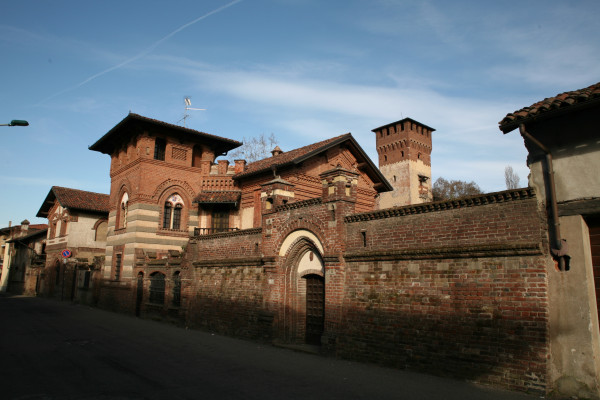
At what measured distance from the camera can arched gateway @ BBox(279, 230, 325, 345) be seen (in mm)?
12406

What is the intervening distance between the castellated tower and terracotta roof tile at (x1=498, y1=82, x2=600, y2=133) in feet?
114

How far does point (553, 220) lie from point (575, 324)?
1.83 m

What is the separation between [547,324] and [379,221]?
13.8 feet

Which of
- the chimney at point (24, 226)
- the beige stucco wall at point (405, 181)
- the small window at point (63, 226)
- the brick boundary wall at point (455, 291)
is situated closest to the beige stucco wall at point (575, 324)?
the brick boundary wall at point (455, 291)

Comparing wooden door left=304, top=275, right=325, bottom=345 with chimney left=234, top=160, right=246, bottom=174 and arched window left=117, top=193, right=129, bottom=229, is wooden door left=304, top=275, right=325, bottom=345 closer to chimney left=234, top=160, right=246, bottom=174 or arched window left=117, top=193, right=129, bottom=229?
chimney left=234, top=160, right=246, bottom=174

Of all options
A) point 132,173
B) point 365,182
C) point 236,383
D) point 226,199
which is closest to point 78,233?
point 132,173

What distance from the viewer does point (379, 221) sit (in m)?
10.5

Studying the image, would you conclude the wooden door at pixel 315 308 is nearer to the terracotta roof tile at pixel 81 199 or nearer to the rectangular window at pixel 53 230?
the terracotta roof tile at pixel 81 199

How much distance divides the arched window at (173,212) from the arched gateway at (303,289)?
1066 cm

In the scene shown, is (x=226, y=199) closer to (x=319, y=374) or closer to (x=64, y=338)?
(x=64, y=338)

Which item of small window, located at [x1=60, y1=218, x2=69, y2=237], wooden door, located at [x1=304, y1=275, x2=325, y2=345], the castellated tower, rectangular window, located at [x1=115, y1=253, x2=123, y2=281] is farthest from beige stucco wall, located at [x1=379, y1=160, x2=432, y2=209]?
wooden door, located at [x1=304, y1=275, x2=325, y2=345]

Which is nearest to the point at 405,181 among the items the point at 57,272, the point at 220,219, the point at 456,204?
the point at 220,219

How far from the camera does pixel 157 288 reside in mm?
19438

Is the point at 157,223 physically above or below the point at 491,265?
above
